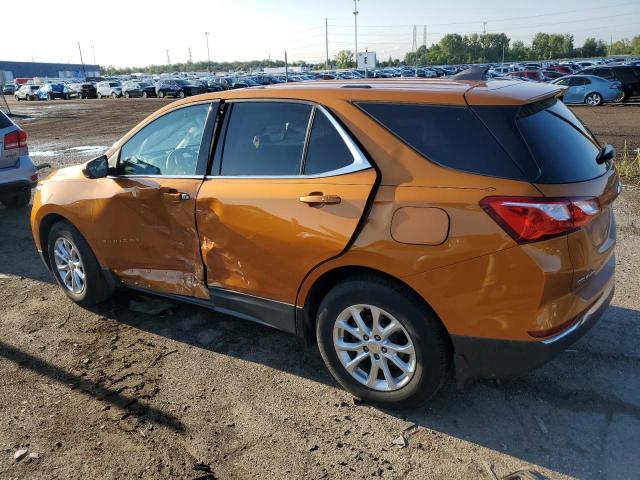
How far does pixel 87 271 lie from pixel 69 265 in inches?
12.7

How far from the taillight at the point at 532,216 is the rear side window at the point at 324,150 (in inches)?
33.4

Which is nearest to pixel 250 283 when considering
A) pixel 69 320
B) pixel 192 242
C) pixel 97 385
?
pixel 192 242

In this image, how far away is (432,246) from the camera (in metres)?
2.63

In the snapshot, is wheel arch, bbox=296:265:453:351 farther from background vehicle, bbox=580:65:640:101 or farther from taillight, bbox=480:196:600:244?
background vehicle, bbox=580:65:640:101

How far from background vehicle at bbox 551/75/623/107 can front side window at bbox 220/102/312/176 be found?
22895mm

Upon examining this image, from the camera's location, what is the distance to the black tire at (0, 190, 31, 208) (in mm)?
8305

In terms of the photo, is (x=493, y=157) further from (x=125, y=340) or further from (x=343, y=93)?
(x=125, y=340)

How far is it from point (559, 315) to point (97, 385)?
2.86m

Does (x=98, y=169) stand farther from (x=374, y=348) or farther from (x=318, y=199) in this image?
(x=374, y=348)

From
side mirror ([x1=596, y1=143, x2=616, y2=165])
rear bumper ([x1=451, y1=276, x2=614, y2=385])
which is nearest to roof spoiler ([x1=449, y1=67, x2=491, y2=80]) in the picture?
side mirror ([x1=596, y1=143, x2=616, y2=165])

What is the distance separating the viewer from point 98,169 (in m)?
4.12

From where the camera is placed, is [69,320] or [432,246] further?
[69,320]

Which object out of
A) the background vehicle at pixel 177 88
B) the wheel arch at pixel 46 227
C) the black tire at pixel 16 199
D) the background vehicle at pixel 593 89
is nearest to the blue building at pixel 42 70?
the background vehicle at pixel 177 88

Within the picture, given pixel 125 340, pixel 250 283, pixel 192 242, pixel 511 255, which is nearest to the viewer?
pixel 511 255
